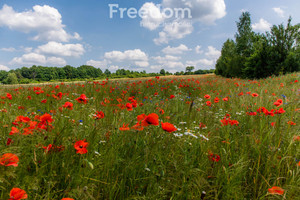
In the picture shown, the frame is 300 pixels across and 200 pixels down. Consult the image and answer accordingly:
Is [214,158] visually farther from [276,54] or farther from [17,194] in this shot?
[276,54]

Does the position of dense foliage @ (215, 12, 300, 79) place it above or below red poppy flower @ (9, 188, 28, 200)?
above

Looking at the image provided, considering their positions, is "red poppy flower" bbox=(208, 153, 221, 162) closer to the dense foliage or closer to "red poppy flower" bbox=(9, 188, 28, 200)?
"red poppy flower" bbox=(9, 188, 28, 200)

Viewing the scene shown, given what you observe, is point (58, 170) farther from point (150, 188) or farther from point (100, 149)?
point (150, 188)

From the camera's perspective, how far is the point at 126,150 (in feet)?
5.76

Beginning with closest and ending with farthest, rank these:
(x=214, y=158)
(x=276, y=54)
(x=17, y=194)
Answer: (x=17, y=194) → (x=214, y=158) → (x=276, y=54)

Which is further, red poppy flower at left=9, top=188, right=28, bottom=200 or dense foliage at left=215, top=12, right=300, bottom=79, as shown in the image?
dense foliage at left=215, top=12, right=300, bottom=79

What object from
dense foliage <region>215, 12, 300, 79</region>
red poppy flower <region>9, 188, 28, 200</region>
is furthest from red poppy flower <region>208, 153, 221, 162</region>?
dense foliage <region>215, 12, 300, 79</region>

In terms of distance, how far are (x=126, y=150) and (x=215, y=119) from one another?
2.07 metres

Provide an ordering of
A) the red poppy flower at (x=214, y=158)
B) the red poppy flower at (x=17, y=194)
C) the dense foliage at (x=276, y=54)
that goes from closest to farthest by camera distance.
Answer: the red poppy flower at (x=17, y=194) < the red poppy flower at (x=214, y=158) < the dense foliage at (x=276, y=54)

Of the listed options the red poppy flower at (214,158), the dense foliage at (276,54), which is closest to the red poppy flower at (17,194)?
the red poppy flower at (214,158)

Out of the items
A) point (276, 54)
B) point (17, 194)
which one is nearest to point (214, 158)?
point (17, 194)

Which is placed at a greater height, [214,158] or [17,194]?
[17,194]

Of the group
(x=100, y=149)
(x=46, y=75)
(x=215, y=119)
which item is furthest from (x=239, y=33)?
(x=46, y=75)

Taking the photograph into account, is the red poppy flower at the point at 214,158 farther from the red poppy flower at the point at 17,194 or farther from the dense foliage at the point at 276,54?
the dense foliage at the point at 276,54
